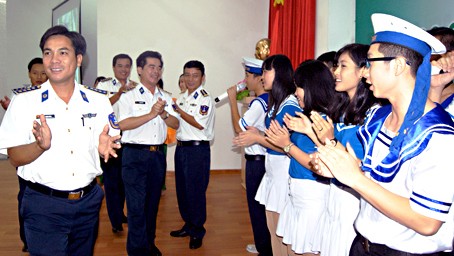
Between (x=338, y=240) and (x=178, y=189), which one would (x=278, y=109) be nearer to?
(x=338, y=240)

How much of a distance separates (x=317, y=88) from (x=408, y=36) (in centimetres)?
112

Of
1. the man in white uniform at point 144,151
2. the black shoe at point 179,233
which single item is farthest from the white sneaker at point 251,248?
the man in white uniform at point 144,151

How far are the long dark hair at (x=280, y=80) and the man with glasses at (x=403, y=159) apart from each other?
149cm

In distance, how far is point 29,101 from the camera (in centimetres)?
218

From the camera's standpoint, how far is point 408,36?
138 cm

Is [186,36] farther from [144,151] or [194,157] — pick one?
[144,151]

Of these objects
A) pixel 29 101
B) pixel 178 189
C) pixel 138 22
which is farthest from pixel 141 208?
pixel 138 22

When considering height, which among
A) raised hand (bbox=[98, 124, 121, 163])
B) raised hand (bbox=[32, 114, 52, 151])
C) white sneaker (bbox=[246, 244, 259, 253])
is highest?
raised hand (bbox=[32, 114, 52, 151])

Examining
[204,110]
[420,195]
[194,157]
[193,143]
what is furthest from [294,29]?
[420,195]

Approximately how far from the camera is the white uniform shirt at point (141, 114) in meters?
3.55

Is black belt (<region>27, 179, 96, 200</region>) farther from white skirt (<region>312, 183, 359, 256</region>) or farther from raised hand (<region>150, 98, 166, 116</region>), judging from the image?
white skirt (<region>312, 183, 359, 256</region>)

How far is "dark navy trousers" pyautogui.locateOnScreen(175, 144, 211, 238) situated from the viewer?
13.3 ft

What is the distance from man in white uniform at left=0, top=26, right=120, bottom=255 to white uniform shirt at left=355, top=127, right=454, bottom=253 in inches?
54.7

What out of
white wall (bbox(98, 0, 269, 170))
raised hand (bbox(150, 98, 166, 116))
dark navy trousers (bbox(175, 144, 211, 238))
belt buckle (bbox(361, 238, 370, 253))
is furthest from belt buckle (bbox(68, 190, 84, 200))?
white wall (bbox(98, 0, 269, 170))
